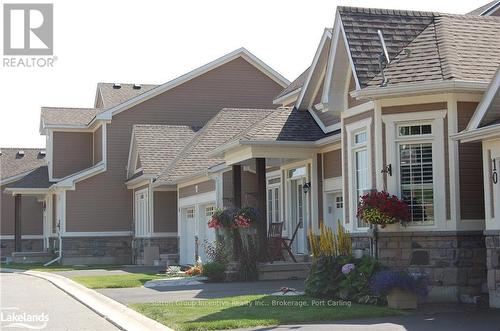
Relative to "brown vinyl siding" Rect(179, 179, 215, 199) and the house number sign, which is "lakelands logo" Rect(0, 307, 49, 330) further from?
"brown vinyl siding" Rect(179, 179, 215, 199)

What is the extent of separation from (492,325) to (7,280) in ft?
63.7

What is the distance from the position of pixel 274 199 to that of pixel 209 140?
8.10 metres

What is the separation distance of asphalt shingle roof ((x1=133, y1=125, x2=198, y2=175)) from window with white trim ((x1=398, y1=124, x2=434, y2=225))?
19.1 metres

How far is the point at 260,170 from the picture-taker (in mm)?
22625

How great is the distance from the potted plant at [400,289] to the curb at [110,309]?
13.9 ft

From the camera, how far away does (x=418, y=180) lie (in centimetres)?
1616

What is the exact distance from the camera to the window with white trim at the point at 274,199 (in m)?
25.9

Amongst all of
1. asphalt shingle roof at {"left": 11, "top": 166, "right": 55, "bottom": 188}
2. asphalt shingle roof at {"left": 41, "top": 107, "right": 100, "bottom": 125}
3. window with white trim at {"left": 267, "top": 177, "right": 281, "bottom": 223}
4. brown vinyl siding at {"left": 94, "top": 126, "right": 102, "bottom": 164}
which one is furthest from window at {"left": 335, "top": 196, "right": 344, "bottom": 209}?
asphalt shingle roof at {"left": 11, "top": 166, "right": 55, "bottom": 188}

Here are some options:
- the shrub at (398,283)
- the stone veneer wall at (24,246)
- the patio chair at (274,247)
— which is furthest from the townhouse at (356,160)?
the stone veneer wall at (24,246)

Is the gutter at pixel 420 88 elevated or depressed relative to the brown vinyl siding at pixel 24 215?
elevated

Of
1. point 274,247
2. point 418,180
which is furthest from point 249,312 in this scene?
point 274,247

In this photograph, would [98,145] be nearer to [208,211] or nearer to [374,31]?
[208,211]

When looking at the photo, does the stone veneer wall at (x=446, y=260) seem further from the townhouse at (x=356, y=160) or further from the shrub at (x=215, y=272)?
the shrub at (x=215, y=272)

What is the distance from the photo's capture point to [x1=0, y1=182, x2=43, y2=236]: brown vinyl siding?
1905 inches
